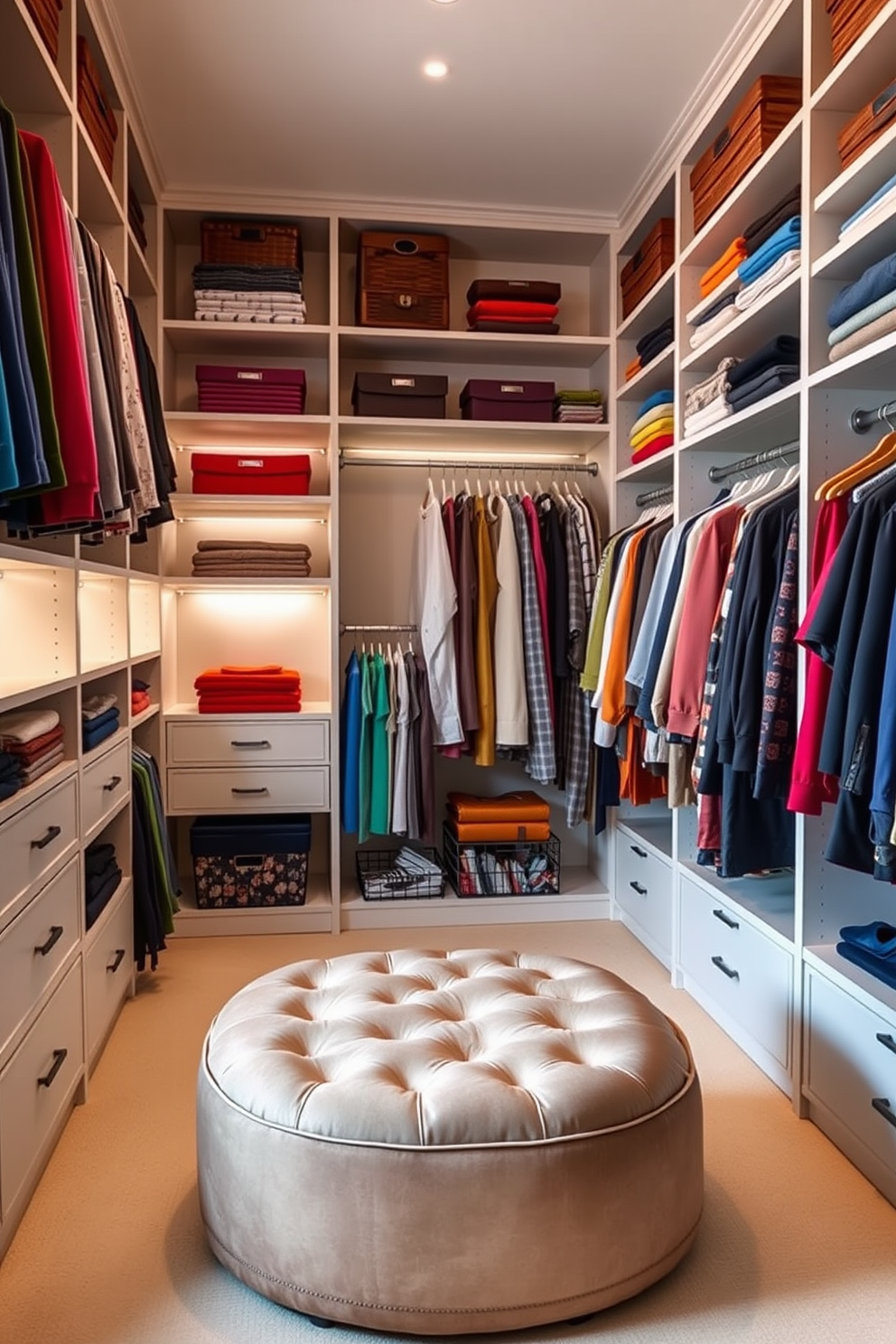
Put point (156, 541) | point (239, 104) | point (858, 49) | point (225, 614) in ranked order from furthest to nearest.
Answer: point (225, 614) → point (156, 541) → point (239, 104) → point (858, 49)

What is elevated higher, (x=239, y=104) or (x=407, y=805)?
(x=239, y=104)

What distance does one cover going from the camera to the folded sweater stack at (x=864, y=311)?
1838 millimetres

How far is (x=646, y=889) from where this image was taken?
132 inches

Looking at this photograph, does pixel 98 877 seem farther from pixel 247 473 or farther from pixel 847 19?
pixel 847 19

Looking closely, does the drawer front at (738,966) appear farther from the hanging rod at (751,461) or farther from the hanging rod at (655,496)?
the hanging rod at (655,496)

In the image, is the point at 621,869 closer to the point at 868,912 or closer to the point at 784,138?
the point at 868,912

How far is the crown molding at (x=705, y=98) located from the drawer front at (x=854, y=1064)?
94.7 inches

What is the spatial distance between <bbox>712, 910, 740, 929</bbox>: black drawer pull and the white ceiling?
2445mm

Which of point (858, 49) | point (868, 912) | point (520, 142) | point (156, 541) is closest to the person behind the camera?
point (858, 49)

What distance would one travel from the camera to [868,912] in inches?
88.7

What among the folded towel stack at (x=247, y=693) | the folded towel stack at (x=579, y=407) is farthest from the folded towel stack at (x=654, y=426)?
the folded towel stack at (x=247, y=693)

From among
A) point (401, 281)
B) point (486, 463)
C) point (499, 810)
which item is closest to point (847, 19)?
point (401, 281)

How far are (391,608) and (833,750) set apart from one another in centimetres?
241

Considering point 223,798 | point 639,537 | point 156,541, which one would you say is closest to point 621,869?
point 639,537
